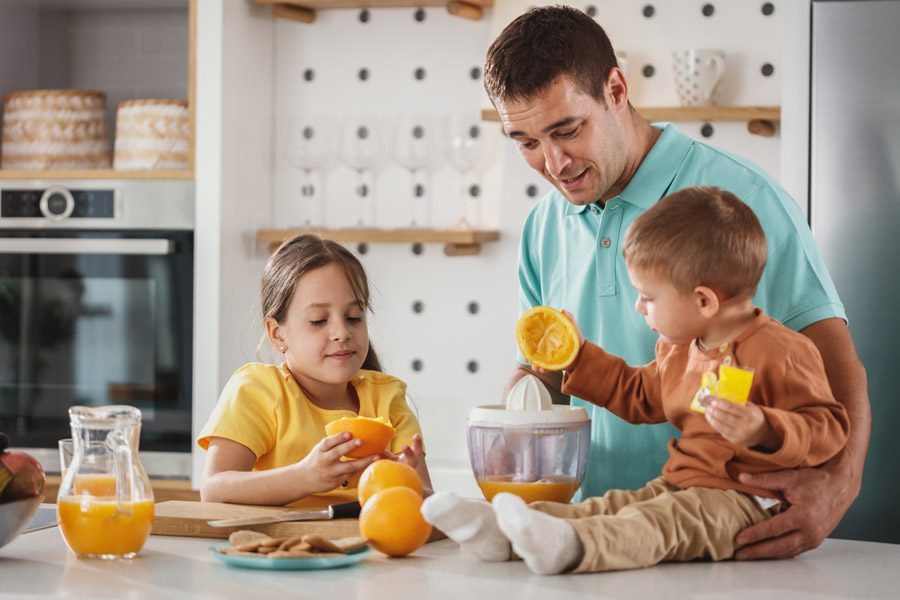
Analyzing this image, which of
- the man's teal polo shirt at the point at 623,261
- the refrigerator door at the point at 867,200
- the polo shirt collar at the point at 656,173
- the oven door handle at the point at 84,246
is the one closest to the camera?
the man's teal polo shirt at the point at 623,261

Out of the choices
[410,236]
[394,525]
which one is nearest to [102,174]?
[410,236]

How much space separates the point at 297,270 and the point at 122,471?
0.65 metres

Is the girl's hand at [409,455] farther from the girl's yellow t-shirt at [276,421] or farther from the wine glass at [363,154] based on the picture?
the wine glass at [363,154]

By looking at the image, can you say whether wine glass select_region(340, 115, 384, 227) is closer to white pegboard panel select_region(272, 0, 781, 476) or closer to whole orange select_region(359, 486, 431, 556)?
white pegboard panel select_region(272, 0, 781, 476)

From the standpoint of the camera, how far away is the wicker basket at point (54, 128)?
9.73ft

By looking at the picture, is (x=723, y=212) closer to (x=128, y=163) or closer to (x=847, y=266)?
(x=847, y=266)

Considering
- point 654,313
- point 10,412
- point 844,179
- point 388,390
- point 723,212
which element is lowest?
point 10,412

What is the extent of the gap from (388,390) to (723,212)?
74 centimetres

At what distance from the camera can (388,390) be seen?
179 centimetres

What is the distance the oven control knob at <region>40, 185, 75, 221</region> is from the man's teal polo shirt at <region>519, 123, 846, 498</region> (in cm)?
161

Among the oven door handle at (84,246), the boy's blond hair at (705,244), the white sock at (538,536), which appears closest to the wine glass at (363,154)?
the oven door handle at (84,246)

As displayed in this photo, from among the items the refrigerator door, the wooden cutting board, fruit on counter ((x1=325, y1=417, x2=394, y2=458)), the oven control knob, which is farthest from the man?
the oven control knob

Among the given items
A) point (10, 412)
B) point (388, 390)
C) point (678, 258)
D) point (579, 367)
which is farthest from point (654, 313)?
point (10, 412)

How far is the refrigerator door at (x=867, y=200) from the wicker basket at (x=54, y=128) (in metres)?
1.88
